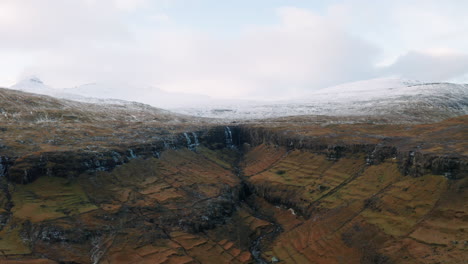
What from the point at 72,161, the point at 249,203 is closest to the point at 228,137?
the point at 249,203

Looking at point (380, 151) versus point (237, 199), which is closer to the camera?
point (380, 151)

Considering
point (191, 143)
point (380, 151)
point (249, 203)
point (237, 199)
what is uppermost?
point (380, 151)

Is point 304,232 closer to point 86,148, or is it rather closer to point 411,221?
point 411,221

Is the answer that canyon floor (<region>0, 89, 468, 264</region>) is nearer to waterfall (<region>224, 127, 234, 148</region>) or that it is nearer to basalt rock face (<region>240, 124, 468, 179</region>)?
basalt rock face (<region>240, 124, 468, 179</region>)

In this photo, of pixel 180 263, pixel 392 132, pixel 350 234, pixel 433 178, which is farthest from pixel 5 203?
pixel 392 132

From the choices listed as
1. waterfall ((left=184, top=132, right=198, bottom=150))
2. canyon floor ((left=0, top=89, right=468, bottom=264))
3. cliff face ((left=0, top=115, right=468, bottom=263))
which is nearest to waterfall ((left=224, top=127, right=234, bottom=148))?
waterfall ((left=184, top=132, right=198, bottom=150))

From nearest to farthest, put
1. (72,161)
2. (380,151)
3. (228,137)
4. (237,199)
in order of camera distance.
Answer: (72,161)
(380,151)
(237,199)
(228,137)

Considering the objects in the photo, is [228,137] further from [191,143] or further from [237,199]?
[237,199]
